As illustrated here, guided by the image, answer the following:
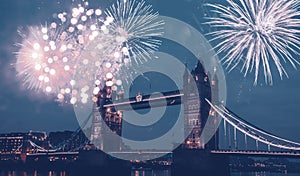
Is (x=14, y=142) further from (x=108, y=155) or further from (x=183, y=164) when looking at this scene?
(x=183, y=164)

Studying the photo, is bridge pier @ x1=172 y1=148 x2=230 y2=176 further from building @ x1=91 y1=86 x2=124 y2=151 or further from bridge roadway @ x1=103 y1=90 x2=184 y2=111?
building @ x1=91 y1=86 x2=124 y2=151

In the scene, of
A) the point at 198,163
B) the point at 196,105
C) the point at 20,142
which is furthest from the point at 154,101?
the point at 20,142

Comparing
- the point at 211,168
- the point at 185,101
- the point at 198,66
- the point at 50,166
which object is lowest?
the point at 50,166

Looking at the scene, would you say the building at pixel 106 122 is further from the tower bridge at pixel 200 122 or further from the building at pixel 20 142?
the building at pixel 20 142

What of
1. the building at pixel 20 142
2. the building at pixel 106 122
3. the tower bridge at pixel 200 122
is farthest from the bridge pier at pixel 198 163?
the building at pixel 20 142

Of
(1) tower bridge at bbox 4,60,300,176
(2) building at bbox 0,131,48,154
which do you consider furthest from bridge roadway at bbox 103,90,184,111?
(2) building at bbox 0,131,48,154

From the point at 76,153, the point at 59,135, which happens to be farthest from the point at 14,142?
the point at 76,153
